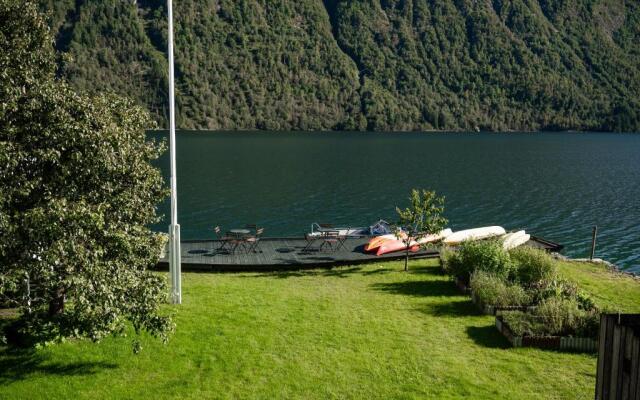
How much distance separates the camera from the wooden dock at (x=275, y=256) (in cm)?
2606

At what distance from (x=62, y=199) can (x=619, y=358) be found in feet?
34.5

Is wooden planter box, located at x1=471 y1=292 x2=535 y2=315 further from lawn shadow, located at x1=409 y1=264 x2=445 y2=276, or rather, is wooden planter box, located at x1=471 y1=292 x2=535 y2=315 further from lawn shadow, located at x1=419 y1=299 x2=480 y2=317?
lawn shadow, located at x1=409 y1=264 x2=445 y2=276


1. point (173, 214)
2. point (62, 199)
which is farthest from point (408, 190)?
point (62, 199)

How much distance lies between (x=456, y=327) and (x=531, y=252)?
708cm

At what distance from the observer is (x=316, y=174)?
9125 cm

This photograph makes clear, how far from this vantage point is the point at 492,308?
19.0 metres

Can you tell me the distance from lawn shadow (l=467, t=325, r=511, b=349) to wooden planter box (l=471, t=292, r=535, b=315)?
860 millimetres

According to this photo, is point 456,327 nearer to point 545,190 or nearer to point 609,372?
point 609,372

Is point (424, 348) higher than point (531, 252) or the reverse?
the reverse

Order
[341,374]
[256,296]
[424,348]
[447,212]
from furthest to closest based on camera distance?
1. [447,212]
2. [256,296]
3. [424,348]
4. [341,374]

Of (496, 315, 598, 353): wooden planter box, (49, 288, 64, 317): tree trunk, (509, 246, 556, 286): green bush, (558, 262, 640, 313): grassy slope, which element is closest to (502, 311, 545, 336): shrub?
(496, 315, 598, 353): wooden planter box

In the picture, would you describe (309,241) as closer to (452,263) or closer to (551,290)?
(452,263)

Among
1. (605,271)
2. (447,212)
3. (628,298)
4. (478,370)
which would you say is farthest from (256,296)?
(447,212)

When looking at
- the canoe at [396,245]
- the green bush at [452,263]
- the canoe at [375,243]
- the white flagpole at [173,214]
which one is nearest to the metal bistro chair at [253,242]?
the canoe at [375,243]
